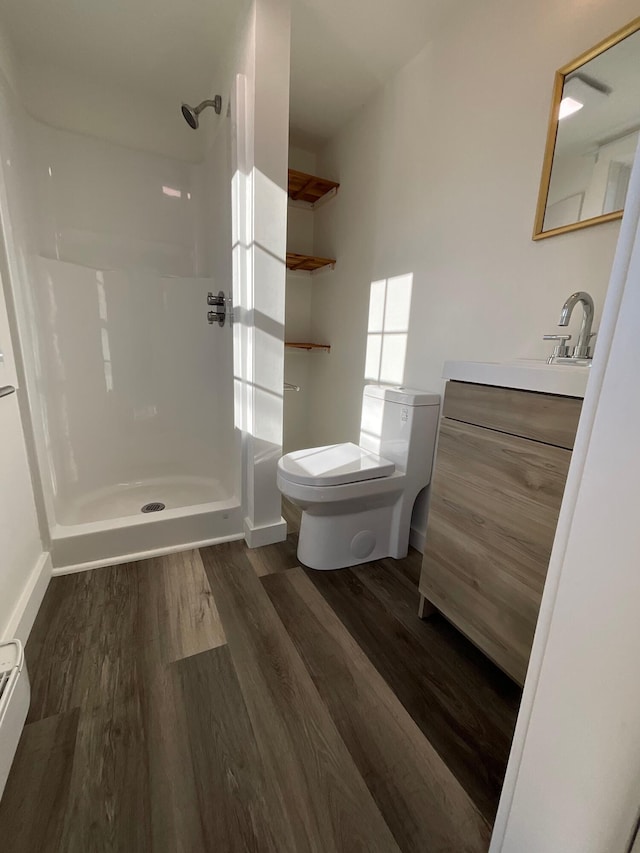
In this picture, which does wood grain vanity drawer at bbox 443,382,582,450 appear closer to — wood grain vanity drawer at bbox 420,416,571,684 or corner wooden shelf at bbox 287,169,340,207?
wood grain vanity drawer at bbox 420,416,571,684

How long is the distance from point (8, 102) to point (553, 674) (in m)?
2.56

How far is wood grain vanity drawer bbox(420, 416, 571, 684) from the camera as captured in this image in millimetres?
850

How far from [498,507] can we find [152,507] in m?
1.74

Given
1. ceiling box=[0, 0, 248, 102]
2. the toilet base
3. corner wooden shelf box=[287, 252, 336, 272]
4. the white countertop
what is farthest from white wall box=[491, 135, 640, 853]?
corner wooden shelf box=[287, 252, 336, 272]

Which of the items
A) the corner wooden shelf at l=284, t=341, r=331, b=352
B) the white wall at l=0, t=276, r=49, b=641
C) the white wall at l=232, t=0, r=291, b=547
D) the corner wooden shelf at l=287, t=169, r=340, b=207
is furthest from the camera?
the corner wooden shelf at l=284, t=341, r=331, b=352

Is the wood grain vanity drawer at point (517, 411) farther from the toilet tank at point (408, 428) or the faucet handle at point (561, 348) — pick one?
the toilet tank at point (408, 428)

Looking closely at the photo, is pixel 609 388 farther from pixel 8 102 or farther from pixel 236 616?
pixel 8 102

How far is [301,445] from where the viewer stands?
112 inches

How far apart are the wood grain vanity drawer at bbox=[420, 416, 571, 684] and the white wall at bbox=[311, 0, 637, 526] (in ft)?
1.66

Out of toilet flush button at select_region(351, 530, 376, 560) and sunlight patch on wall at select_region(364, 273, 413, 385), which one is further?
sunlight patch on wall at select_region(364, 273, 413, 385)

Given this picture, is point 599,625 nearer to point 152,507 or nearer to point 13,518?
point 13,518

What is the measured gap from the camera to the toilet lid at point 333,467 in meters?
1.37

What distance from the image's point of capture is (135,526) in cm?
154

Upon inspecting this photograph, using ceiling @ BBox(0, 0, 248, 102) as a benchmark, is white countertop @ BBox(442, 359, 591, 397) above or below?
below
